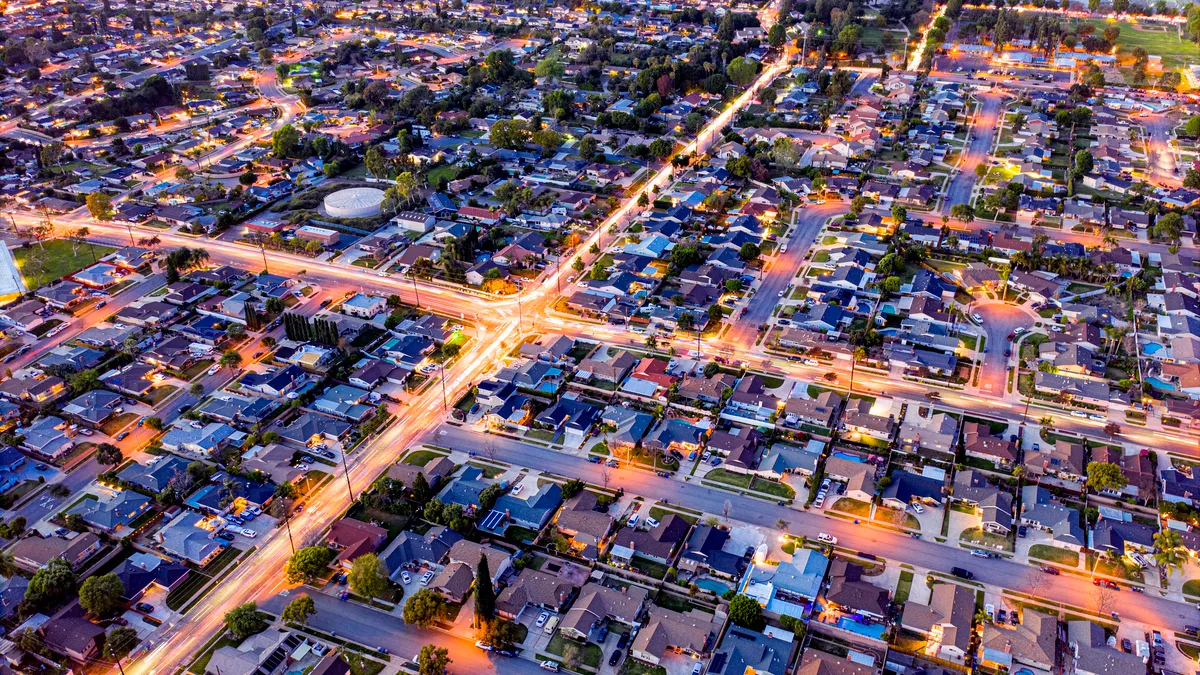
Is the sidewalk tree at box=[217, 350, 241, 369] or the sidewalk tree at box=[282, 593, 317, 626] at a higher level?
the sidewalk tree at box=[217, 350, 241, 369]

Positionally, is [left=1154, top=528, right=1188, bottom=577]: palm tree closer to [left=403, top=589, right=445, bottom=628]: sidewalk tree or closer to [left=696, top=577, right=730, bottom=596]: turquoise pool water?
[left=696, top=577, right=730, bottom=596]: turquoise pool water

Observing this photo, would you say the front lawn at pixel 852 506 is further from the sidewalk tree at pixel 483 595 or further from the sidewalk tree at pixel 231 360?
the sidewalk tree at pixel 231 360

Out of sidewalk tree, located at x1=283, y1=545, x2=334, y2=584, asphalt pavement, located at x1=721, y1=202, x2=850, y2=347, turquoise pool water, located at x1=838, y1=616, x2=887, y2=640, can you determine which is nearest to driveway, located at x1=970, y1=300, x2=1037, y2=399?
asphalt pavement, located at x1=721, y1=202, x2=850, y2=347

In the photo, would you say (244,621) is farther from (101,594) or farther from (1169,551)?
(1169,551)

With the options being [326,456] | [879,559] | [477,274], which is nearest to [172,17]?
[477,274]

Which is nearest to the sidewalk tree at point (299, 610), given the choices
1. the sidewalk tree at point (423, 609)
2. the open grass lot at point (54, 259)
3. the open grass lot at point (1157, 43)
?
the sidewalk tree at point (423, 609)

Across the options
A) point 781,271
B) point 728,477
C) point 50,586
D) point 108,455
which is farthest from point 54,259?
point 781,271
